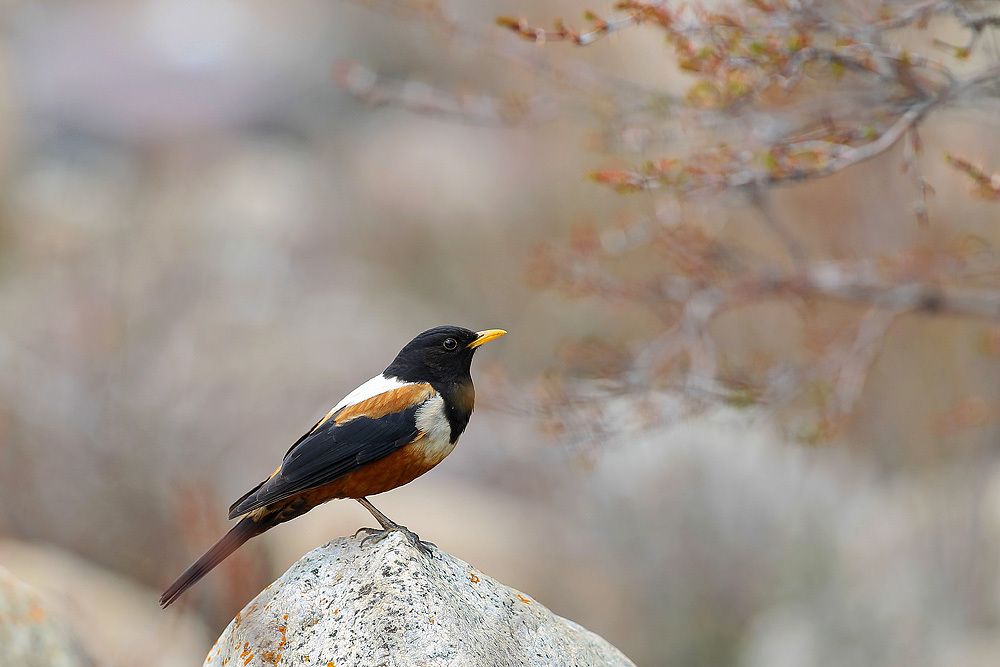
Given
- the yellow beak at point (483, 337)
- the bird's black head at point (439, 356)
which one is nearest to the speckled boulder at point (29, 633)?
the bird's black head at point (439, 356)

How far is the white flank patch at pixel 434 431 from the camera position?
3738mm

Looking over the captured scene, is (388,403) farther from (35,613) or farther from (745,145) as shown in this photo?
(745,145)

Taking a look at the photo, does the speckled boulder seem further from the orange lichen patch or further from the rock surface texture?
the rock surface texture

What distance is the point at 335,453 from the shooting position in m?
3.70

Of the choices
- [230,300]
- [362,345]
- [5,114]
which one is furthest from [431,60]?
[230,300]

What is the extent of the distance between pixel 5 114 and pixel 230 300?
11905 millimetres

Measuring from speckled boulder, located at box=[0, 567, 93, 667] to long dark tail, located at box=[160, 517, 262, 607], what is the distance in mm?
1091

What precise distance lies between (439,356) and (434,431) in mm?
390

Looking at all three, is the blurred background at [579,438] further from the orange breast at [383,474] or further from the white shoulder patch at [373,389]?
the orange breast at [383,474]

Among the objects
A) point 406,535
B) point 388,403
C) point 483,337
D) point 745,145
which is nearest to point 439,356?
point 483,337

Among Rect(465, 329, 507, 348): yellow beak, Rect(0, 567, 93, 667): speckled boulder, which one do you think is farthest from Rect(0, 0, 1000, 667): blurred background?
Rect(465, 329, 507, 348): yellow beak

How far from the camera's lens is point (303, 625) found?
11.3ft

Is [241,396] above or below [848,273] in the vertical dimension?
below

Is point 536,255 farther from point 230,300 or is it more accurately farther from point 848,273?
point 230,300
